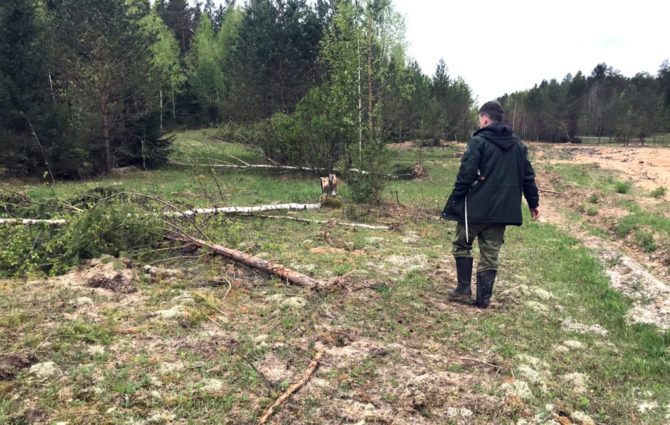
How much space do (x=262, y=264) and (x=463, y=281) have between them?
2.97 m

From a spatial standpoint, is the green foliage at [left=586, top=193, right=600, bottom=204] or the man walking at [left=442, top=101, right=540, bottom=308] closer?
the man walking at [left=442, top=101, right=540, bottom=308]

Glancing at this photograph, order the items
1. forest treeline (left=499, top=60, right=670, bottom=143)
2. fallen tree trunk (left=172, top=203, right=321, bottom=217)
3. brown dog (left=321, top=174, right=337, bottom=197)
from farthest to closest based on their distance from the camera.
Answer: forest treeline (left=499, top=60, right=670, bottom=143), brown dog (left=321, top=174, right=337, bottom=197), fallen tree trunk (left=172, top=203, right=321, bottom=217)

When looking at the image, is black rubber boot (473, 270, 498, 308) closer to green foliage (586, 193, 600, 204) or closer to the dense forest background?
the dense forest background

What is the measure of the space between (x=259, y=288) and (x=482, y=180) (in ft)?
10.9

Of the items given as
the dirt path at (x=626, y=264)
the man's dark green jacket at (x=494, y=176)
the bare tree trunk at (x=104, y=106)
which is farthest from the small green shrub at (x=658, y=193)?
the bare tree trunk at (x=104, y=106)

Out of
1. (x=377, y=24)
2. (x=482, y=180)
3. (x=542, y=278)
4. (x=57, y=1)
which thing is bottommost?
(x=542, y=278)

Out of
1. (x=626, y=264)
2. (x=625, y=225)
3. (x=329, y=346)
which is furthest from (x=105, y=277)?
(x=625, y=225)

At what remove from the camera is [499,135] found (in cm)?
508

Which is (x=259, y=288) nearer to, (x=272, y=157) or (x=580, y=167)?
(x=272, y=157)

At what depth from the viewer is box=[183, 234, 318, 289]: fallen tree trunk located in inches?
223

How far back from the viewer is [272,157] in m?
20.4

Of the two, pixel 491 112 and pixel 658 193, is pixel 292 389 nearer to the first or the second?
pixel 491 112

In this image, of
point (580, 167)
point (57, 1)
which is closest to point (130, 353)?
point (580, 167)

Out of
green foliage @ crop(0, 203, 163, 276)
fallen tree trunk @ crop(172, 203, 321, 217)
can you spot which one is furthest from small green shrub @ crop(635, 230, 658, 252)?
green foliage @ crop(0, 203, 163, 276)
